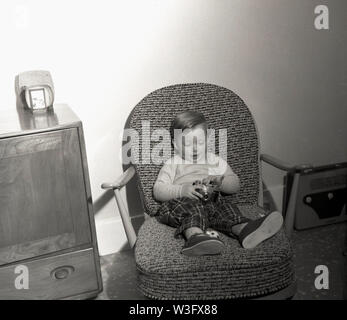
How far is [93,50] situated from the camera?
6.89 feet

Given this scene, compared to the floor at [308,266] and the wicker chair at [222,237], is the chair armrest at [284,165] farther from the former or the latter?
the floor at [308,266]

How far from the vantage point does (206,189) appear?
186cm

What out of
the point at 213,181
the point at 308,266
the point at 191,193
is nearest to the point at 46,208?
the point at 191,193

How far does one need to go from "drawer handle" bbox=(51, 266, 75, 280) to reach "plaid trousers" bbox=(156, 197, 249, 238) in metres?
0.43

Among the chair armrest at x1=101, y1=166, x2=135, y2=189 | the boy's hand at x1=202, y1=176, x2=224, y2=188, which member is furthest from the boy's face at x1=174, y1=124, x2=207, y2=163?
the chair armrest at x1=101, y1=166, x2=135, y2=189

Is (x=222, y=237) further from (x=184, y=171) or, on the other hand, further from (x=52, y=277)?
(x=52, y=277)

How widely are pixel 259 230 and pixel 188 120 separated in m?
0.54

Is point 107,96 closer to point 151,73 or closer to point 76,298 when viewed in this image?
point 151,73

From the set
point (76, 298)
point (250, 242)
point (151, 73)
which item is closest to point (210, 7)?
point (151, 73)

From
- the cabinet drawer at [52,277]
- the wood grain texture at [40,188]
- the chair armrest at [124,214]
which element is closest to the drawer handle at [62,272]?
the cabinet drawer at [52,277]

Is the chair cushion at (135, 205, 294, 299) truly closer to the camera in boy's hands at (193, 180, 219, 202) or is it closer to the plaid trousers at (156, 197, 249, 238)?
the plaid trousers at (156, 197, 249, 238)

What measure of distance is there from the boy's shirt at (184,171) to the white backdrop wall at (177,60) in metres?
0.43

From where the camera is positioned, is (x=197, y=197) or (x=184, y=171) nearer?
(x=197, y=197)

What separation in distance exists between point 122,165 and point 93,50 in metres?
0.58
